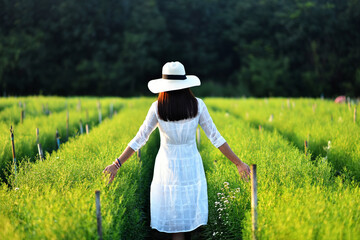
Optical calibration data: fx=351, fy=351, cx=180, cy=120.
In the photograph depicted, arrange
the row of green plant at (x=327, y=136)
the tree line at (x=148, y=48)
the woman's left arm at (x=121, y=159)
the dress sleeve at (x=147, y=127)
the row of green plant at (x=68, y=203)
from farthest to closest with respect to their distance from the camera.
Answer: the tree line at (x=148, y=48) < the row of green plant at (x=327, y=136) < the woman's left arm at (x=121, y=159) < the dress sleeve at (x=147, y=127) < the row of green plant at (x=68, y=203)

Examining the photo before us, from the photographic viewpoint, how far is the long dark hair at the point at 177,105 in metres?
3.14

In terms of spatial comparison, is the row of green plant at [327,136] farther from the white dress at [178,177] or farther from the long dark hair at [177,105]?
the long dark hair at [177,105]

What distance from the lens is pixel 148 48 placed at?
3541 centimetres

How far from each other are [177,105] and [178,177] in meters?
0.67

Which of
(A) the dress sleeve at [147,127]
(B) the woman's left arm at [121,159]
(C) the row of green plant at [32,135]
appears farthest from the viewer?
(C) the row of green plant at [32,135]

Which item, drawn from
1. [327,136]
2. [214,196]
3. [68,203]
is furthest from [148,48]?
[68,203]

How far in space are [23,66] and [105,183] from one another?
3154cm

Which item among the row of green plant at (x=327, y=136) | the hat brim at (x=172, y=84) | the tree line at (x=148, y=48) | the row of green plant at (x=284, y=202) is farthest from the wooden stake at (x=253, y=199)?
the tree line at (x=148, y=48)

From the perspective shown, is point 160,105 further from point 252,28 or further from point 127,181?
point 252,28

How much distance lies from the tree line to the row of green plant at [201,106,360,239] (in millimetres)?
30242

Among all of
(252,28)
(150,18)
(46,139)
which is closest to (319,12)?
(252,28)

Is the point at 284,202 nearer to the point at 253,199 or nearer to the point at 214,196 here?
the point at 253,199

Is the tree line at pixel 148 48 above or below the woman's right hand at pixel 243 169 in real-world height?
above

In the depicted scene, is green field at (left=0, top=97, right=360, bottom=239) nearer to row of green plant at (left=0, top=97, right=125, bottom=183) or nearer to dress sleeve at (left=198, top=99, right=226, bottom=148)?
row of green plant at (left=0, top=97, right=125, bottom=183)
